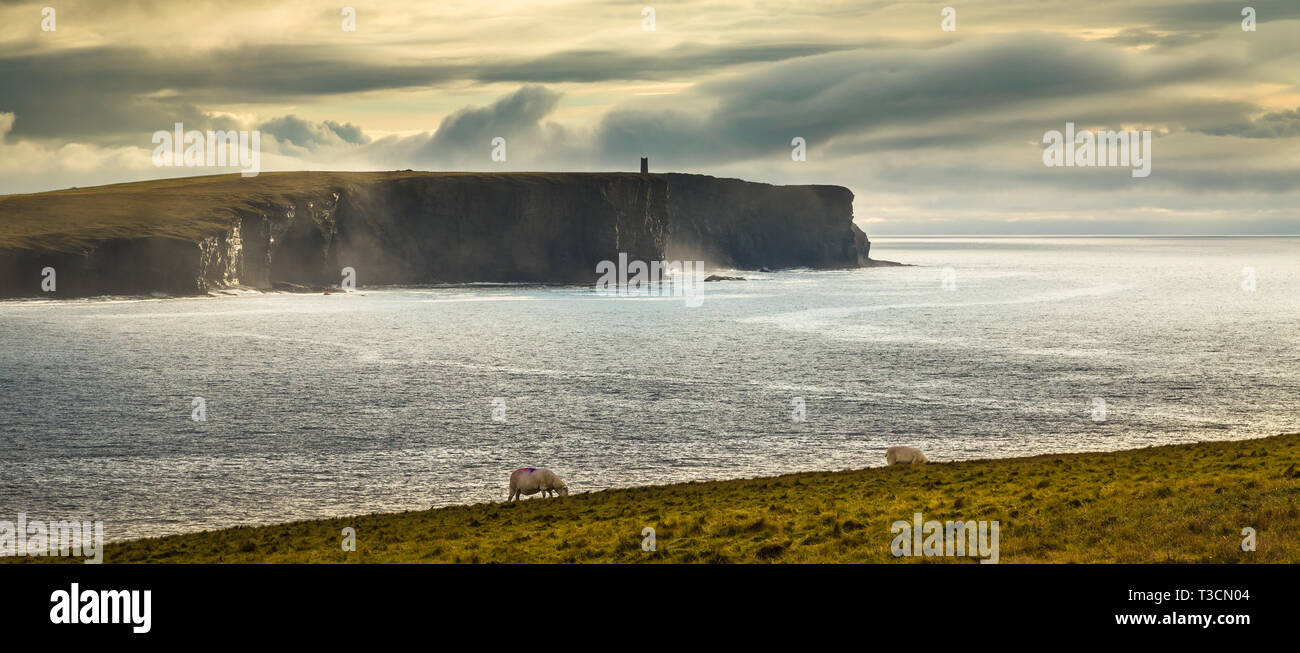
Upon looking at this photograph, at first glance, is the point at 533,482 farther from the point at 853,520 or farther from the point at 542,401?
the point at 542,401

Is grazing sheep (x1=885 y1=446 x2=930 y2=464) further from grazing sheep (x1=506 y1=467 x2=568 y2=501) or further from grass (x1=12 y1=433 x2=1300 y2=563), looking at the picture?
grazing sheep (x1=506 y1=467 x2=568 y2=501)

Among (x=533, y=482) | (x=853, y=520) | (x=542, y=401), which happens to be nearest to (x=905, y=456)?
(x=533, y=482)

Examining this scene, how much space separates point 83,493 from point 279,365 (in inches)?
2029

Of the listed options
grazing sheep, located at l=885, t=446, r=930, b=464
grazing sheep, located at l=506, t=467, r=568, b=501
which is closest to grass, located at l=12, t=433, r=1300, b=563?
grazing sheep, located at l=506, t=467, r=568, b=501

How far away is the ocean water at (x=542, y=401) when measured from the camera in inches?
1758

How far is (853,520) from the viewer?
80.3ft

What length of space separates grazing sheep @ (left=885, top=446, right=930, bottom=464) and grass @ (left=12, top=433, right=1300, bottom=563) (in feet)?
13.0

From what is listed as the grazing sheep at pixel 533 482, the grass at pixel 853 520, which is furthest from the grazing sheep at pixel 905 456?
the grazing sheep at pixel 533 482

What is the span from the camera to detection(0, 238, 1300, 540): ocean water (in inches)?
1758

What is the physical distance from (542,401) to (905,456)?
110ft

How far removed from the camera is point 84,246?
188375mm

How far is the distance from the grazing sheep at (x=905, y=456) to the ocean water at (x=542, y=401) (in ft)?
14.4

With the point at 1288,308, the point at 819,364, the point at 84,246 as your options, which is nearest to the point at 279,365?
the point at 819,364
